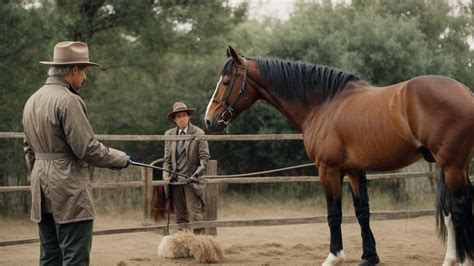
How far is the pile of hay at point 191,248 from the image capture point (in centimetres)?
650

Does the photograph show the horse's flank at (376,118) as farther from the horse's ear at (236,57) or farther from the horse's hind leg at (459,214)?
the horse's ear at (236,57)

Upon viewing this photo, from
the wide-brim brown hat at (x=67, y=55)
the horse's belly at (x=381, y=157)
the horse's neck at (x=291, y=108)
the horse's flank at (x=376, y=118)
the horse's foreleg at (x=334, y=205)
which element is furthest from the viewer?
the horse's neck at (x=291, y=108)

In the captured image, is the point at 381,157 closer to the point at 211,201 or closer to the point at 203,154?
the point at 203,154

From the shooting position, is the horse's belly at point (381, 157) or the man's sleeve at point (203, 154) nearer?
the horse's belly at point (381, 157)

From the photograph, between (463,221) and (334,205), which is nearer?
(463,221)

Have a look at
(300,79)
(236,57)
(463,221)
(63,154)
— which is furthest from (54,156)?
(463,221)

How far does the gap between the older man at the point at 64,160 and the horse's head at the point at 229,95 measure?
233 centimetres

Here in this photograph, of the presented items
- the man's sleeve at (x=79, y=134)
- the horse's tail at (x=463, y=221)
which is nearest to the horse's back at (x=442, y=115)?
the horse's tail at (x=463, y=221)

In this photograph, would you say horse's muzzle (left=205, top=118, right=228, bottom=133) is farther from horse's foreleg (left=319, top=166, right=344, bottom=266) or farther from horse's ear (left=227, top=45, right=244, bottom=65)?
horse's foreleg (left=319, top=166, right=344, bottom=266)

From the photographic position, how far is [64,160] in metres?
3.63

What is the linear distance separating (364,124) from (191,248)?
2288mm

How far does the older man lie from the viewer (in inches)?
141

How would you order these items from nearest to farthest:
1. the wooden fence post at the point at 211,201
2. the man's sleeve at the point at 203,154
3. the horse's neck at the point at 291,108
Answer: the horse's neck at the point at 291,108 < the man's sleeve at the point at 203,154 < the wooden fence post at the point at 211,201

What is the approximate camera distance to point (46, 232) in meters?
3.80
